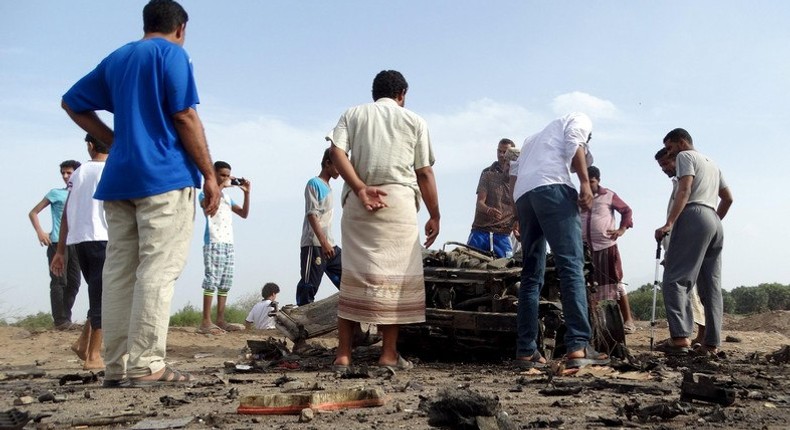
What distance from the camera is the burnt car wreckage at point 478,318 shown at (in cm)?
640

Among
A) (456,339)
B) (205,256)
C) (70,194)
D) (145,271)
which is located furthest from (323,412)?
(205,256)

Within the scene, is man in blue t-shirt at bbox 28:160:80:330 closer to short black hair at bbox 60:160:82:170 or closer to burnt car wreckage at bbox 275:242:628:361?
short black hair at bbox 60:160:82:170

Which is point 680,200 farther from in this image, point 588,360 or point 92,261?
point 92,261

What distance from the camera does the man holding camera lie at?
33.7ft

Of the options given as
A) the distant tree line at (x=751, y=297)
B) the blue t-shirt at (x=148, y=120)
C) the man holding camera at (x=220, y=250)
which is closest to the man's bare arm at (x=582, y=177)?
the blue t-shirt at (x=148, y=120)

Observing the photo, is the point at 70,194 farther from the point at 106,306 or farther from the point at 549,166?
the point at 549,166

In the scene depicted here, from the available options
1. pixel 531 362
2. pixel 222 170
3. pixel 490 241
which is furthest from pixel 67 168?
pixel 531 362

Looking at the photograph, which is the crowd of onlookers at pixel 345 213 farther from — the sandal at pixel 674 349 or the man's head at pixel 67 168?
the man's head at pixel 67 168

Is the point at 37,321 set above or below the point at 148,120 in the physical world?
below

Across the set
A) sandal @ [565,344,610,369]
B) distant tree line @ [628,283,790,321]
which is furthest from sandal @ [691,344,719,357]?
distant tree line @ [628,283,790,321]

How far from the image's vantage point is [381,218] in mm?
5961

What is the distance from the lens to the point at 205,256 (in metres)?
10.2

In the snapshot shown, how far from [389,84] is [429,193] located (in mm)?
921

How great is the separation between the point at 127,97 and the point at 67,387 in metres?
1.91
